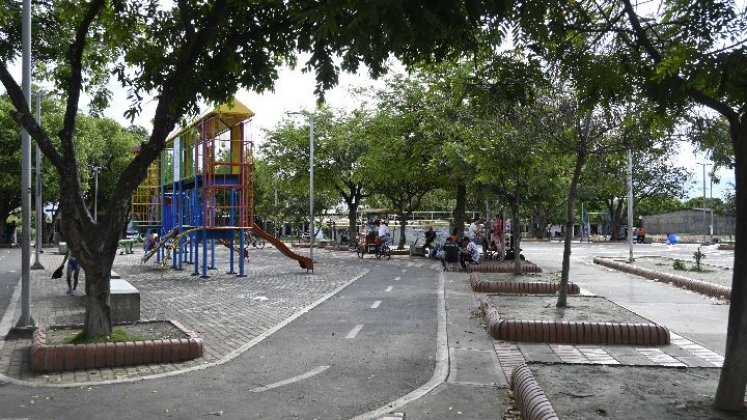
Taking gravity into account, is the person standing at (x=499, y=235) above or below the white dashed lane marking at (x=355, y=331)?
above

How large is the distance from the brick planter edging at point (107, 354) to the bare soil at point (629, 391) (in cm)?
391

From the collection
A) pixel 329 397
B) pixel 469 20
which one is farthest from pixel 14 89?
pixel 469 20

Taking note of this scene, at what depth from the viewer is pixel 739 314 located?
4902mm

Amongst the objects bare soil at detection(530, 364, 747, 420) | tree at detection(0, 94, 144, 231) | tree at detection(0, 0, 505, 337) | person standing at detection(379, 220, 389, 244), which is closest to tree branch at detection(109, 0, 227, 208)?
tree at detection(0, 0, 505, 337)

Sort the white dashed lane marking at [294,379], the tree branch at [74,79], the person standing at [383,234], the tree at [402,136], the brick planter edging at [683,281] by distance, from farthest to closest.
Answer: the person standing at [383,234] < the tree at [402,136] < the brick planter edging at [683,281] < the tree branch at [74,79] < the white dashed lane marking at [294,379]

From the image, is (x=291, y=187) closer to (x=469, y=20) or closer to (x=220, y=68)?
(x=220, y=68)

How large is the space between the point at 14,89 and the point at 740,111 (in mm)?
7777

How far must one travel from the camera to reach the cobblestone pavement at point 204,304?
298 inches

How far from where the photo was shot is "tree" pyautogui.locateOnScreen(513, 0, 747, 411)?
15.8 feet

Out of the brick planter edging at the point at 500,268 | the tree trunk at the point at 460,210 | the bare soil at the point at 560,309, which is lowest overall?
the bare soil at the point at 560,309

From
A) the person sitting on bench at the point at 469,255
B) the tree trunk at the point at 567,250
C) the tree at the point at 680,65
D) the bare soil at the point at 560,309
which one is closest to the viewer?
the tree at the point at 680,65

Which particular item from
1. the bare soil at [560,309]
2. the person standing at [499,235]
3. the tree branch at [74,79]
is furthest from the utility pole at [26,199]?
the person standing at [499,235]

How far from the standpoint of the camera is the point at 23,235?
1008cm

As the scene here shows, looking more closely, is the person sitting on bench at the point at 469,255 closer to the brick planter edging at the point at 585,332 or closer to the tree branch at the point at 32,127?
the brick planter edging at the point at 585,332
